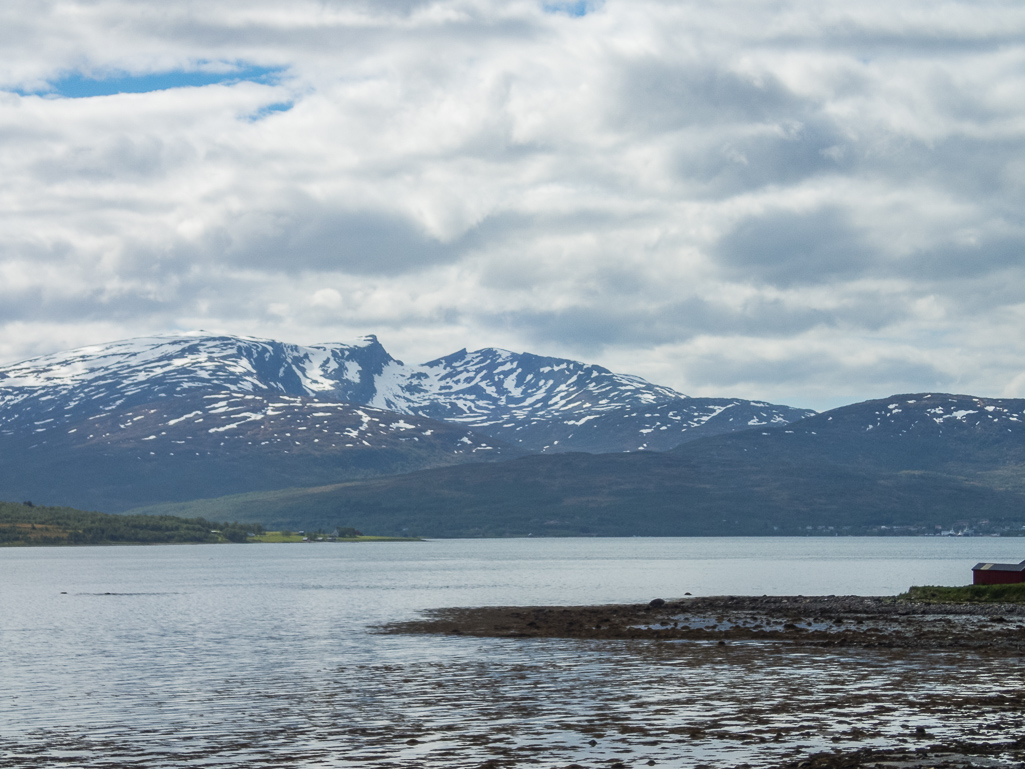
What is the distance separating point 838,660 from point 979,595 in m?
41.5

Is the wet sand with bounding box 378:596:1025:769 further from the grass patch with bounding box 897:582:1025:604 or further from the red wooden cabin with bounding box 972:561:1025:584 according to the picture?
the red wooden cabin with bounding box 972:561:1025:584

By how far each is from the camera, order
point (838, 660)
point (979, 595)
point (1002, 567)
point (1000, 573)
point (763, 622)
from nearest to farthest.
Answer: point (838, 660) → point (763, 622) → point (979, 595) → point (1000, 573) → point (1002, 567)

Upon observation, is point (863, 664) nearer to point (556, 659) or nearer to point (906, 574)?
point (556, 659)

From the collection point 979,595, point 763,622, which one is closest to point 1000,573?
point 979,595

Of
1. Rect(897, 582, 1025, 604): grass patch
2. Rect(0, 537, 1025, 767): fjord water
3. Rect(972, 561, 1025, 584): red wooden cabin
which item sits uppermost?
Rect(972, 561, 1025, 584): red wooden cabin

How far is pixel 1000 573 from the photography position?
101375 mm

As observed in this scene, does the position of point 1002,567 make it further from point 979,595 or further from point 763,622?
point 763,622

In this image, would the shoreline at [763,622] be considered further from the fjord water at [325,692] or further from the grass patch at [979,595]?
the fjord water at [325,692]

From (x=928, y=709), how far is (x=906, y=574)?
143 metres

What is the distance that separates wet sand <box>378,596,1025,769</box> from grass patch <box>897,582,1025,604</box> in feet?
10.8

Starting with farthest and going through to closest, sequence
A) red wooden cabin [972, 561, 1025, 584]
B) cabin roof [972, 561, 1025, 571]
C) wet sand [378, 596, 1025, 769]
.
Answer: cabin roof [972, 561, 1025, 571] < red wooden cabin [972, 561, 1025, 584] < wet sand [378, 596, 1025, 769]

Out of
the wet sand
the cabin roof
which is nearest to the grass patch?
the wet sand

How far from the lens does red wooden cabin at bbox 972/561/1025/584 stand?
327 feet

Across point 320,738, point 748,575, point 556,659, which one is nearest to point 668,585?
point 748,575
